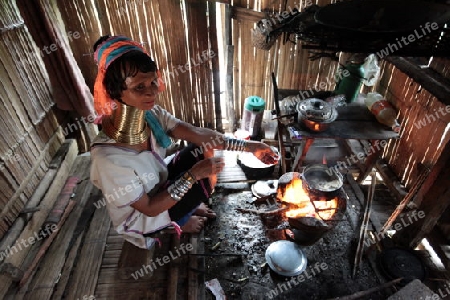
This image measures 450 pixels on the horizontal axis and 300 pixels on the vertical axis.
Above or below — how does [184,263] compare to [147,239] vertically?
below

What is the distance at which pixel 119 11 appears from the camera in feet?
12.6

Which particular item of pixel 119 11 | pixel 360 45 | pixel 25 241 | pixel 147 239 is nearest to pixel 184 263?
pixel 147 239

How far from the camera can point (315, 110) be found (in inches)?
132

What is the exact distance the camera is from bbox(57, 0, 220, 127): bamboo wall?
150 inches

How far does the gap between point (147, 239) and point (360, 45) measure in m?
2.74

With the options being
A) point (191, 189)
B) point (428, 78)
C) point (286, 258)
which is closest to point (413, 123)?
point (428, 78)

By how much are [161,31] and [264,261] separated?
3.49 meters

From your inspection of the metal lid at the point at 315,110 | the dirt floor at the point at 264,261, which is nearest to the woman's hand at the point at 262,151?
the metal lid at the point at 315,110

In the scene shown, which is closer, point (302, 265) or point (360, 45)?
point (360, 45)

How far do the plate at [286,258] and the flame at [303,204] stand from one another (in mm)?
403

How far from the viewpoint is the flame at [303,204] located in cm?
342

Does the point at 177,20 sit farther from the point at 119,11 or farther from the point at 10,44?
the point at 10,44

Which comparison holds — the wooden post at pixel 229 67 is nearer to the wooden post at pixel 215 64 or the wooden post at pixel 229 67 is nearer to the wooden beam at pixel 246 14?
the wooden beam at pixel 246 14

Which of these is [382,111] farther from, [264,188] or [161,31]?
[161,31]
